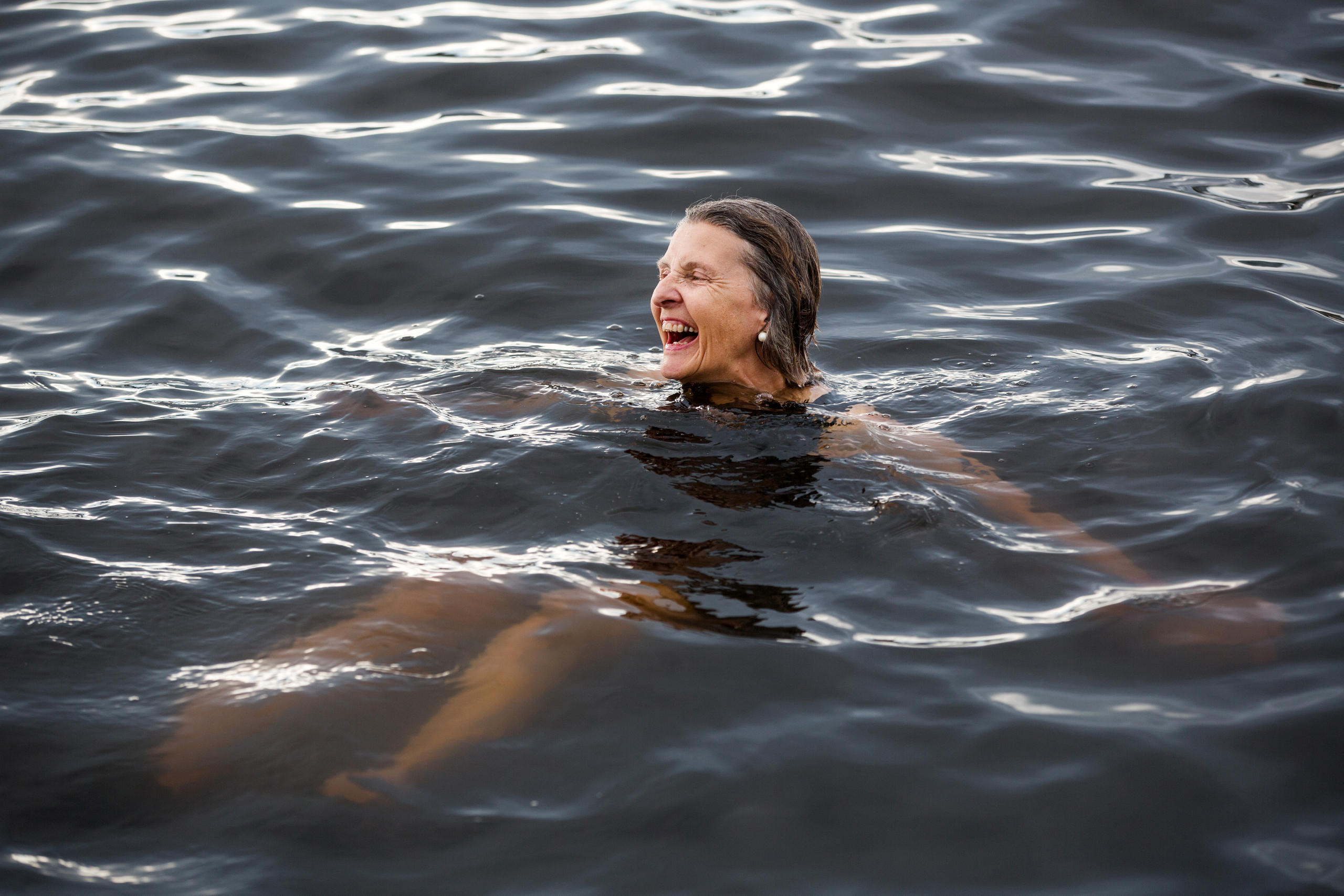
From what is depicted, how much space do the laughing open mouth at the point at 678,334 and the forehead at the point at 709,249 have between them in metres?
0.27

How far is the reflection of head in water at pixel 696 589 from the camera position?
3.80m

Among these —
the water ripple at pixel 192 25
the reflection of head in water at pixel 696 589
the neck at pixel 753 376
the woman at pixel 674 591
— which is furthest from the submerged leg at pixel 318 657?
the water ripple at pixel 192 25

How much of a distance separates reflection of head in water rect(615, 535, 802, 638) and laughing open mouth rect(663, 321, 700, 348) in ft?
4.15

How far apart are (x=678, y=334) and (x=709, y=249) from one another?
43 centimetres

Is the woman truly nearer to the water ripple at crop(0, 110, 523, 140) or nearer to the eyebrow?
the eyebrow

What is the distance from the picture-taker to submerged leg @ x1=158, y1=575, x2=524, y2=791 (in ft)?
10.8

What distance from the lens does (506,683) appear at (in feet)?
11.6

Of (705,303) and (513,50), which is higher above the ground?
(513,50)

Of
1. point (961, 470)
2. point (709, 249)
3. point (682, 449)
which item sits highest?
point (709, 249)

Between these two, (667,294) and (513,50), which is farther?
(513,50)

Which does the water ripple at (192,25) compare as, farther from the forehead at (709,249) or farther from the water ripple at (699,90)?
the forehead at (709,249)

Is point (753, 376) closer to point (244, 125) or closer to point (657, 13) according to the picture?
point (244, 125)

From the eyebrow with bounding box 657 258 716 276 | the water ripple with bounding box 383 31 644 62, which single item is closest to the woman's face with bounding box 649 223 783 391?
the eyebrow with bounding box 657 258 716 276

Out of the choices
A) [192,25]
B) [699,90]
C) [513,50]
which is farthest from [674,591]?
[192,25]
